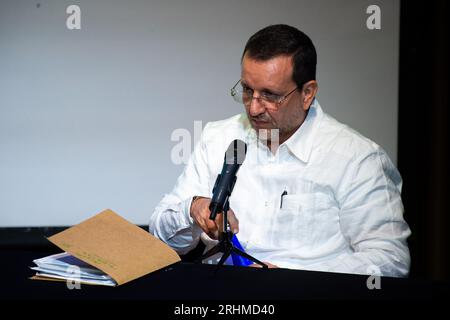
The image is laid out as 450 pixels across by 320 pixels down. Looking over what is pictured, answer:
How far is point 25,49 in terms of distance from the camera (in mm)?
2736

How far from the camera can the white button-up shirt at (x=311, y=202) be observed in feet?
6.21

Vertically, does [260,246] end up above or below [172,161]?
below

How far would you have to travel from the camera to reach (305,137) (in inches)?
80.9

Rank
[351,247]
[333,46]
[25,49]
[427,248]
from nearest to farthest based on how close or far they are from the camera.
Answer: [351,247], [25,49], [333,46], [427,248]

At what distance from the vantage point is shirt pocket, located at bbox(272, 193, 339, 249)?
6.49 ft

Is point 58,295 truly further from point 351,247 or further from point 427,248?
point 427,248

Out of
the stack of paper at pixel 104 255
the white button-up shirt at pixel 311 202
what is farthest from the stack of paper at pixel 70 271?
the white button-up shirt at pixel 311 202

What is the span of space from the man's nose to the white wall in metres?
0.96

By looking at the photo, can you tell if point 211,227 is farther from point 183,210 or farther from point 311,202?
point 311,202

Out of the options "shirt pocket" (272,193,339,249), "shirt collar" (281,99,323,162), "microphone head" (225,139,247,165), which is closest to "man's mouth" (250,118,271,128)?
"shirt collar" (281,99,323,162)

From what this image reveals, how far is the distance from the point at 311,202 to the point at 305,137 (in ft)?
0.78
